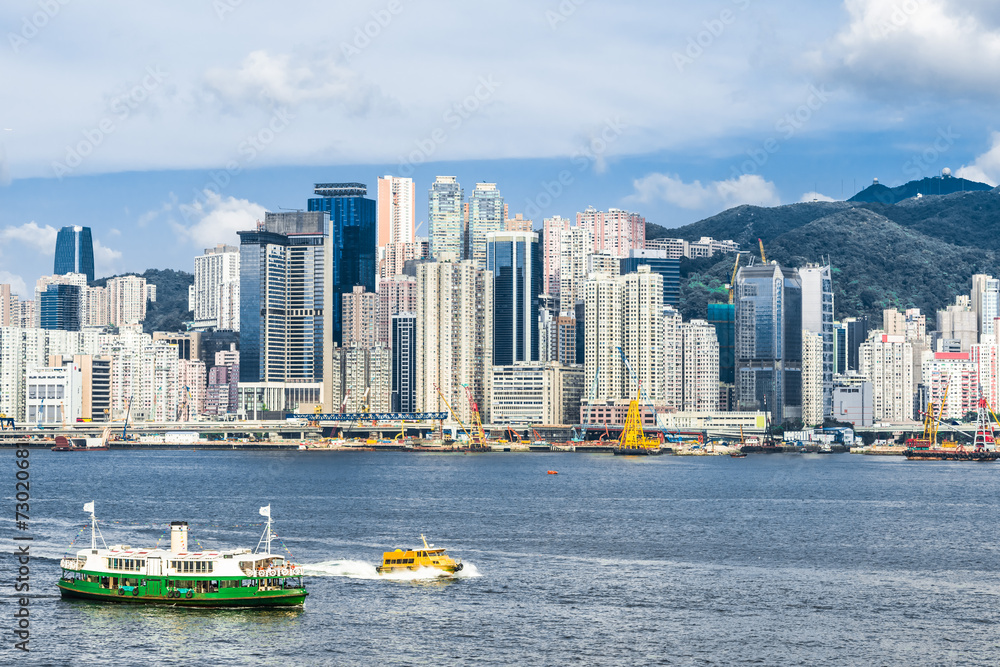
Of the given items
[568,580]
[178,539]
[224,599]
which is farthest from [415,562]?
[178,539]

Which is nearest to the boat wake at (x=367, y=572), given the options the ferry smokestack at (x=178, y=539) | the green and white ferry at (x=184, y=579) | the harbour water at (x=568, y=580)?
the harbour water at (x=568, y=580)

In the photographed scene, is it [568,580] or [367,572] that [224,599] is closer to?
[367,572]

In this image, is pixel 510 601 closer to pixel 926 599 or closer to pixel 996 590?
pixel 926 599

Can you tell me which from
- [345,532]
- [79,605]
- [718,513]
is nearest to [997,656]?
[79,605]

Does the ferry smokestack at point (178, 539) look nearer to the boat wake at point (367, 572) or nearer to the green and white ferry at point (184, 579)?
the green and white ferry at point (184, 579)

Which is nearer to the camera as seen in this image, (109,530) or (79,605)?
(79,605)

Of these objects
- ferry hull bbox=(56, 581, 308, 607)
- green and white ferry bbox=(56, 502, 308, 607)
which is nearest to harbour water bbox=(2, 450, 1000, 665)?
ferry hull bbox=(56, 581, 308, 607)
